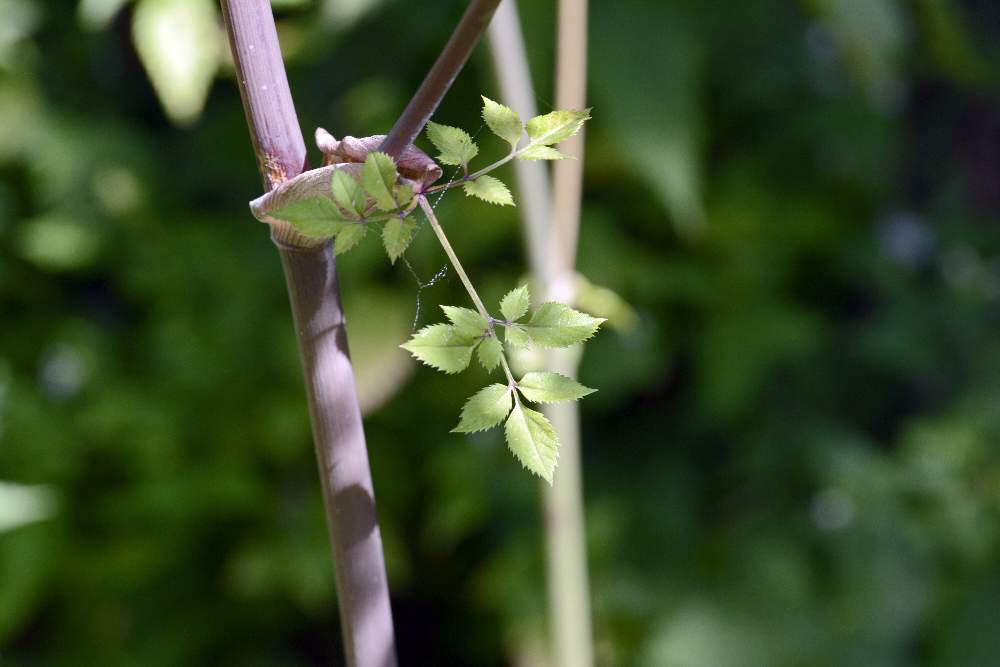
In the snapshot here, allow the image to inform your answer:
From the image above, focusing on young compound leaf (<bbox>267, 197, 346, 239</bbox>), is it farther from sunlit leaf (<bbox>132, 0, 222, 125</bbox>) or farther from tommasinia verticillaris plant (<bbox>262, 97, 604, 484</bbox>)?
sunlit leaf (<bbox>132, 0, 222, 125</bbox>)

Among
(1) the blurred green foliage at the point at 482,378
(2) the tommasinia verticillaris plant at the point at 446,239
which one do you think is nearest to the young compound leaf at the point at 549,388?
(2) the tommasinia verticillaris plant at the point at 446,239

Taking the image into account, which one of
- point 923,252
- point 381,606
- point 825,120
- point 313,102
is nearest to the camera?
point 381,606

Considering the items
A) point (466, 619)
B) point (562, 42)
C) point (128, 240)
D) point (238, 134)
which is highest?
point (238, 134)

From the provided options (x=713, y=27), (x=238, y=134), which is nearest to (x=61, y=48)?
(x=238, y=134)

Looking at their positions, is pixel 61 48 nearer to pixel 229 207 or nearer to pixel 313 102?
pixel 229 207

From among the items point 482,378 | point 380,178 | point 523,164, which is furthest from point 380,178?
point 482,378

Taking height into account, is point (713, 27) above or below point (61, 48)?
below

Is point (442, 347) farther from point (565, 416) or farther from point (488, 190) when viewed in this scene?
point (565, 416)
